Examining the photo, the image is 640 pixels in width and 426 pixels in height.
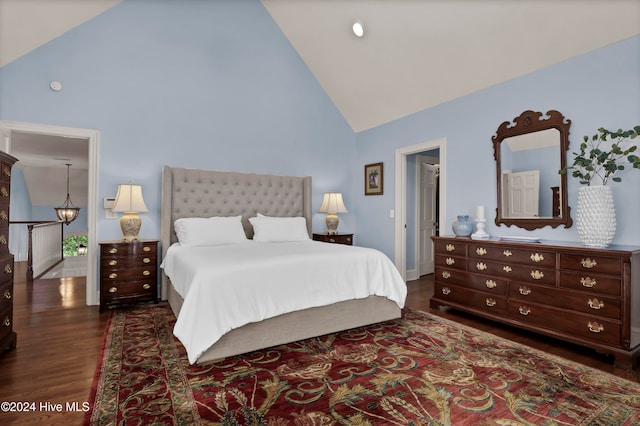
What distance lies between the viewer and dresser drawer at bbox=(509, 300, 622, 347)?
2.51 m

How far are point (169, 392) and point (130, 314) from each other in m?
1.93

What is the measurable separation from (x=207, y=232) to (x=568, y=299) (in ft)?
11.7

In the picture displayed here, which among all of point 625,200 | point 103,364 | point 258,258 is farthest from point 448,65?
point 103,364

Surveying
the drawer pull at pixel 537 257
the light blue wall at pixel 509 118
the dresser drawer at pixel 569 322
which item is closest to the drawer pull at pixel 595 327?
the dresser drawer at pixel 569 322

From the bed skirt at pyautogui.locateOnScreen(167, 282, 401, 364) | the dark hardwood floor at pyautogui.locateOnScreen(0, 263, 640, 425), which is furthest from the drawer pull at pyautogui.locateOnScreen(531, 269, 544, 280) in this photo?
the bed skirt at pyautogui.locateOnScreen(167, 282, 401, 364)

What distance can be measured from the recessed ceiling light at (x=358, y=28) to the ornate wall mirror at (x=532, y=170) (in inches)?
79.9

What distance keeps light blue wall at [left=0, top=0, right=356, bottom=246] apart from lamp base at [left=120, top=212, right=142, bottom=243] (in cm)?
31

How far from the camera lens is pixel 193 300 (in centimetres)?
233

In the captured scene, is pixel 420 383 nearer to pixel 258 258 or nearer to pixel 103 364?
pixel 258 258

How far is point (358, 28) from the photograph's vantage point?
421cm

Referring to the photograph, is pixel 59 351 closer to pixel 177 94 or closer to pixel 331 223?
pixel 177 94

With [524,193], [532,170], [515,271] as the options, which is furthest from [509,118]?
[515,271]

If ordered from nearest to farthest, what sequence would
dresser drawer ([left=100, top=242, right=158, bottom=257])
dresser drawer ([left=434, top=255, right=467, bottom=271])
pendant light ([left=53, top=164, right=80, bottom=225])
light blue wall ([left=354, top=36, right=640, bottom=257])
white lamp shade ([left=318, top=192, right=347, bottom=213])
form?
light blue wall ([left=354, top=36, right=640, bottom=257]) < dresser drawer ([left=434, top=255, right=467, bottom=271]) < dresser drawer ([left=100, top=242, right=158, bottom=257]) < white lamp shade ([left=318, top=192, right=347, bottom=213]) < pendant light ([left=53, top=164, right=80, bottom=225])

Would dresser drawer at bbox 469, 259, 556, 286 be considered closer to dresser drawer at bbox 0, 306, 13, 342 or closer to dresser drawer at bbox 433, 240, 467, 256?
dresser drawer at bbox 433, 240, 467, 256
